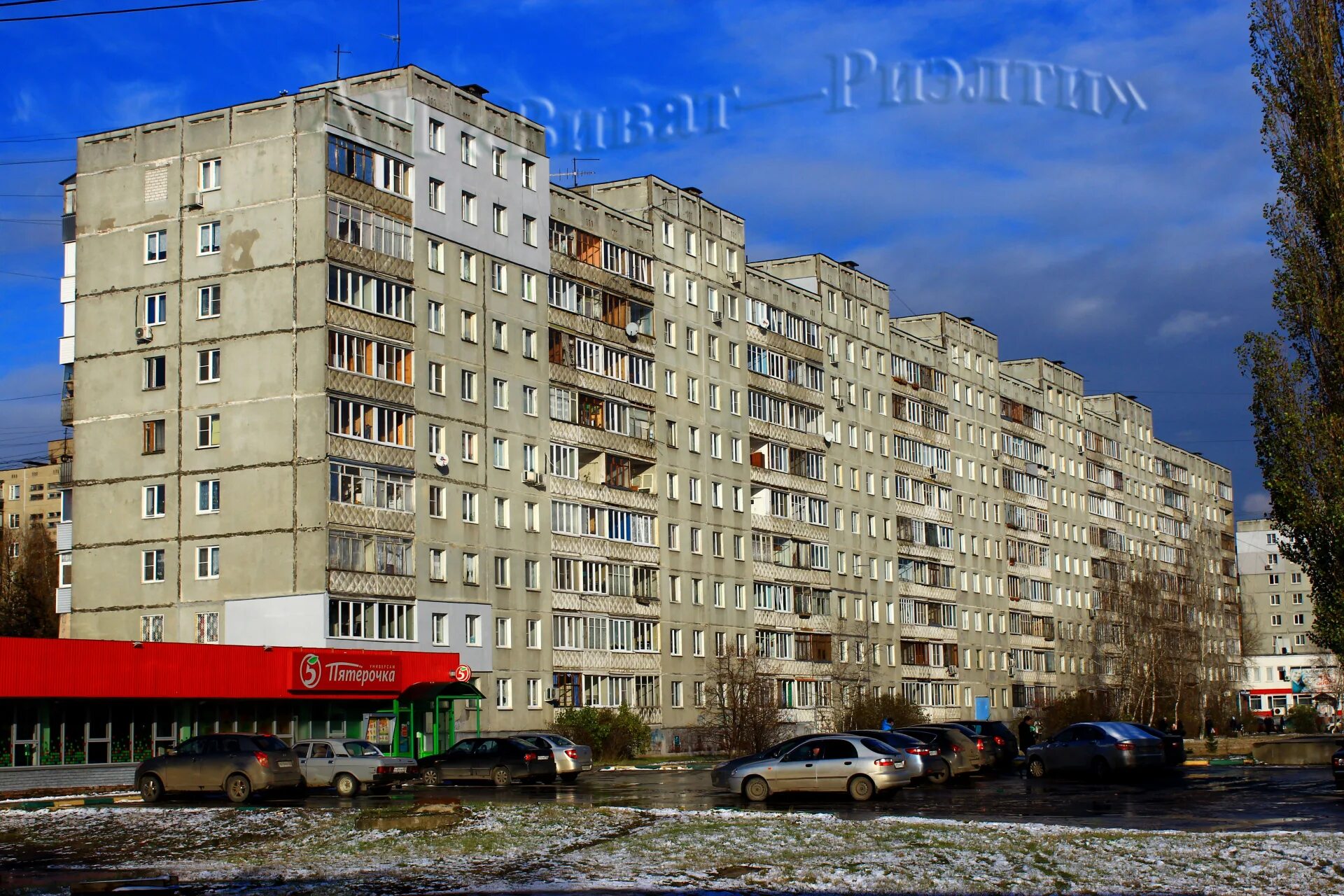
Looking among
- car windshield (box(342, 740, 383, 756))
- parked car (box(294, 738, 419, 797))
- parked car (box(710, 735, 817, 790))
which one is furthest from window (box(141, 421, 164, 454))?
parked car (box(710, 735, 817, 790))

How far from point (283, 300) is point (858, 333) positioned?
4952 cm

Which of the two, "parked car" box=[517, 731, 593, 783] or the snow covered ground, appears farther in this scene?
"parked car" box=[517, 731, 593, 783]

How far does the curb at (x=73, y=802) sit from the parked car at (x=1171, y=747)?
29.2 metres

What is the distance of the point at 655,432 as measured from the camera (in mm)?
81562

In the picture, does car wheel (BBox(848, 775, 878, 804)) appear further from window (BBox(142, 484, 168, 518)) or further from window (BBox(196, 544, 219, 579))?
window (BBox(142, 484, 168, 518))

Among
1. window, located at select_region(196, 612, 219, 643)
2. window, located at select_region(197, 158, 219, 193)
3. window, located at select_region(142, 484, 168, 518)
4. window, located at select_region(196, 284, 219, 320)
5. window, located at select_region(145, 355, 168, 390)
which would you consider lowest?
window, located at select_region(196, 612, 219, 643)

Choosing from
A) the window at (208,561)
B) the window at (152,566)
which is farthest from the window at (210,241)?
the window at (152,566)

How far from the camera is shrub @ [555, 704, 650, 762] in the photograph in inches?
2650

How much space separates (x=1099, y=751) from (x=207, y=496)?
36339 millimetres

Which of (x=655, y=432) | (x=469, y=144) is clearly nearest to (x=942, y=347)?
(x=655, y=432)

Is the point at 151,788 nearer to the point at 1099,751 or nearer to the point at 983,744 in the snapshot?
the point at 983,744

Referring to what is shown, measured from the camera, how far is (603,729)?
6775 cm

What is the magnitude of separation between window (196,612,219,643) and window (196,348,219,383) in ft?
31.2

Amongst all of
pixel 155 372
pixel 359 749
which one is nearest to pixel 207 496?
pixel 155 372
